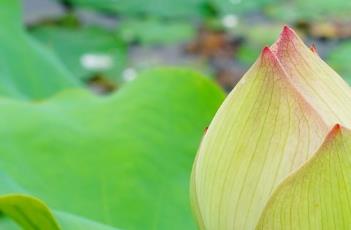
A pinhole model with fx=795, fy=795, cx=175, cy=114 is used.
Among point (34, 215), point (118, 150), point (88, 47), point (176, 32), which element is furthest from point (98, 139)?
point (176, 32)

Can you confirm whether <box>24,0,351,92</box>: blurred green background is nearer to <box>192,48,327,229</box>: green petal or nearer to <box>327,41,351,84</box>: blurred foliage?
<box>327,41,351,84</box>: blurred foliage

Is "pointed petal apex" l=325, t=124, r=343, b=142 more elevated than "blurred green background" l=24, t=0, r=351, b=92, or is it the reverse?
"blurred green background" l=24, t=0, r=351, b=92

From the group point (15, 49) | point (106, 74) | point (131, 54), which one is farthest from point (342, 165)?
point (131, 54)

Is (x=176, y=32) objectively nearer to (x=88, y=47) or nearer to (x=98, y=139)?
(x=88, y=47)

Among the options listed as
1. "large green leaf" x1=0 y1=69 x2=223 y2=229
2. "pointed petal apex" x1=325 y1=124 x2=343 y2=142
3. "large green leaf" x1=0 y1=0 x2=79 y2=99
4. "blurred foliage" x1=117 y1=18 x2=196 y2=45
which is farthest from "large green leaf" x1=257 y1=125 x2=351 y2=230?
"blurred foliage" x1=117 y1=18 x2=196 y2=45

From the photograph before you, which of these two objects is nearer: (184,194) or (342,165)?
(342,165)

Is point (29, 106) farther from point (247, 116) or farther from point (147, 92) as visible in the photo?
point (247, 116)

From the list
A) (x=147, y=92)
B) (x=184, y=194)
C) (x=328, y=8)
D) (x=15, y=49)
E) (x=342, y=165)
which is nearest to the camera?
(x=342, y=165)
